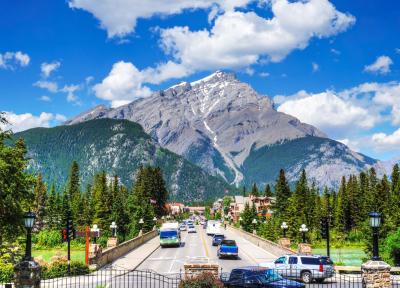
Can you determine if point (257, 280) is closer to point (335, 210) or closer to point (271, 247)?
point (271, 247)

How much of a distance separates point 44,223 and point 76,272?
92536 mm

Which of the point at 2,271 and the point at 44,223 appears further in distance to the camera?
the point at 44,223

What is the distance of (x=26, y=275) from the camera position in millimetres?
21203

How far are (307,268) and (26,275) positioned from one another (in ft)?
59.4

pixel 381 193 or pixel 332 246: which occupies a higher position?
pixel 381 193

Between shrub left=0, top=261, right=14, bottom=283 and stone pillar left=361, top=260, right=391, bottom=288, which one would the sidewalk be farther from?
stone pillar left=361, top=260, right=391, bottom=288

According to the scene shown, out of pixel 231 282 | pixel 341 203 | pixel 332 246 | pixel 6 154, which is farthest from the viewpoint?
pixel 341 203

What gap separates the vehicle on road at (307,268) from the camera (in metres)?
32.3

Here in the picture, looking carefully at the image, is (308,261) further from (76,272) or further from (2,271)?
(2,271)

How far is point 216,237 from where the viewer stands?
65.3 metres

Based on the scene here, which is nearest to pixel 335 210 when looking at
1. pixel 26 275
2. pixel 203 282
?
pixel 203 282

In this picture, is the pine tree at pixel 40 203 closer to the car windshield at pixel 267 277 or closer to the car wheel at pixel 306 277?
the car wheel at pixel 306 277

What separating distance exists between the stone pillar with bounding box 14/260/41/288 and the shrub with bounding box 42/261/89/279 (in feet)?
35.1

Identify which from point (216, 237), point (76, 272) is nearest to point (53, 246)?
point (216, 237)
